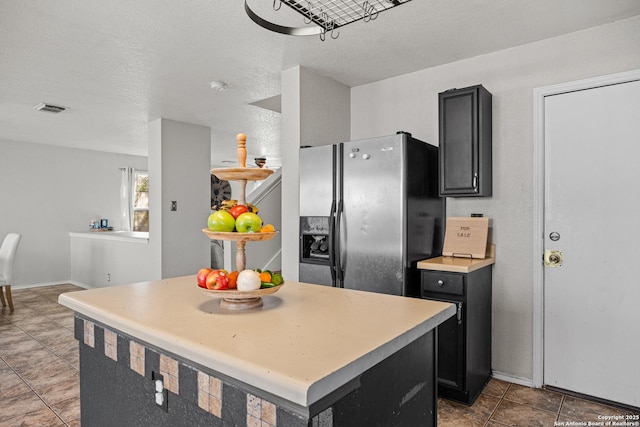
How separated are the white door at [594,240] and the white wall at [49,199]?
7.36 metres

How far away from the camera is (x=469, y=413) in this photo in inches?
95.7

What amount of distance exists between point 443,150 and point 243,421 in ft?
7.95

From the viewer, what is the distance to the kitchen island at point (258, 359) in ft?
2.78

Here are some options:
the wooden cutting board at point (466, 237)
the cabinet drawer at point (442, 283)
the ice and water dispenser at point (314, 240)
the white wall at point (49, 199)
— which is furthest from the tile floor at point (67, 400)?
the white wall at point (49, 199)

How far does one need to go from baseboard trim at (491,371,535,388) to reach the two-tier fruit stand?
237 centimetres

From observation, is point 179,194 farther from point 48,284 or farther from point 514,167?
point 514,167

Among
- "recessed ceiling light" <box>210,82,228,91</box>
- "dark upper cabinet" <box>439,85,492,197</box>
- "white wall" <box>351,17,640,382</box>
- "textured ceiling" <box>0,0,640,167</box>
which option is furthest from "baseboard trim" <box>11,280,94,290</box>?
"white wall" <box>351,17,640,382</box>

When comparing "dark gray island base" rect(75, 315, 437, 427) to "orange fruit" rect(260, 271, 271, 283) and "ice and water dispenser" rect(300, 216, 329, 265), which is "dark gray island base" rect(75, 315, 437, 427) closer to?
"orange fruit" rect(260, 271, 271, 283)

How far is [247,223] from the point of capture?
1263mm

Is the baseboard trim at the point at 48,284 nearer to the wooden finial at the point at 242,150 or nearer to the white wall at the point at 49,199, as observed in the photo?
the white wall at the point at 49,199

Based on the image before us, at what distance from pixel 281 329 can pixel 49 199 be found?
288 inches

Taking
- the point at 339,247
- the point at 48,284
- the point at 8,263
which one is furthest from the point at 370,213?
the point at 48,284

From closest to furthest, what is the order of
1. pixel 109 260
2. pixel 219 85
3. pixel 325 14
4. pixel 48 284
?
pixel 325 14 < pixel 219 85 < pixel 109 260 < pixel 48 284

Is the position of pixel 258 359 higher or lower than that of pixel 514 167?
lower
